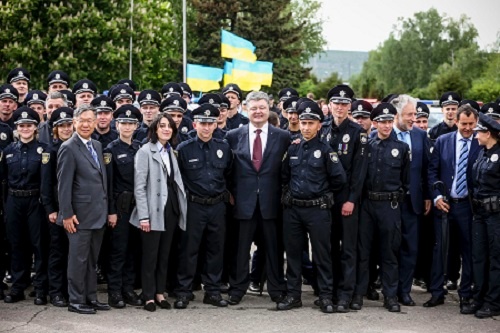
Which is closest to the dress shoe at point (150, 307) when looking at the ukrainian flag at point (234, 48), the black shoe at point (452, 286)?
the black shoe at point (452, 286)

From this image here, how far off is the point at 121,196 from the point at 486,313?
4.33m

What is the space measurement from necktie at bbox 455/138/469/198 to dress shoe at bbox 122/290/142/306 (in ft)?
13.1

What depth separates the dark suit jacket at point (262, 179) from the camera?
923 cm

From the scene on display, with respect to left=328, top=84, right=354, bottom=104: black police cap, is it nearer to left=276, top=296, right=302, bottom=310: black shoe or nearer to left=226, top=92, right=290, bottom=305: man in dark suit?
left=226, top=92, right=290, bottom=305: man in dark suit

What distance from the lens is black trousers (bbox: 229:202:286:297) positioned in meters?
9.35

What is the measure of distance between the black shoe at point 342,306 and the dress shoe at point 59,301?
3.11m

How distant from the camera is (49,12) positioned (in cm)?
2200

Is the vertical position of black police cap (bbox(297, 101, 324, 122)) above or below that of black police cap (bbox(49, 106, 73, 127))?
above

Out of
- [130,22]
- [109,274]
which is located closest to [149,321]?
[109,274]

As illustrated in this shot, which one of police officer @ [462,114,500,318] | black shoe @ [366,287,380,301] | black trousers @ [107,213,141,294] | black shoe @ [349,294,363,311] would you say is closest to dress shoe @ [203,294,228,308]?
black trousers @ [107,213,141,294]

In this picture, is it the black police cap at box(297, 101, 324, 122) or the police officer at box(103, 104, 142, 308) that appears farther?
the police officer at box(103, 104, 142, 308)

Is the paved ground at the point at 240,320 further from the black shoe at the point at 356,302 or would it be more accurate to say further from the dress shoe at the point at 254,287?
the dress shoe at the point at 254,287

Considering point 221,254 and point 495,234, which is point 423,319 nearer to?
point 495,234

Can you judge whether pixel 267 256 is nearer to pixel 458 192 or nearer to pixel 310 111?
pixel 310 111
